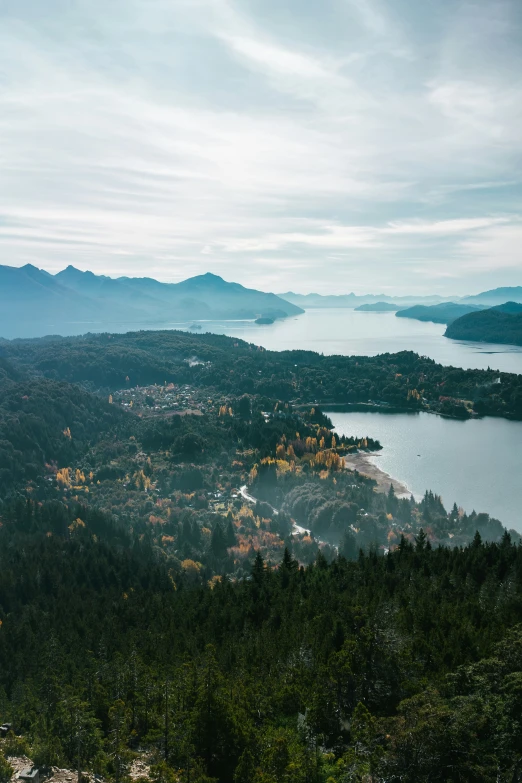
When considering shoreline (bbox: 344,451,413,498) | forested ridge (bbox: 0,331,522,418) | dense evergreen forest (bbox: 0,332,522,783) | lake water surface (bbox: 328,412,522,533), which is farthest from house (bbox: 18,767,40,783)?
forested ridge (bbox: 0,331,522,418)

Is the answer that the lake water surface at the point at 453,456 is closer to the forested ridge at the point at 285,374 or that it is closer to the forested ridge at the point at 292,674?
the forested ridge at the point at 285,374

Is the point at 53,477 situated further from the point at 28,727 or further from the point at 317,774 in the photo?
the point at 317,774

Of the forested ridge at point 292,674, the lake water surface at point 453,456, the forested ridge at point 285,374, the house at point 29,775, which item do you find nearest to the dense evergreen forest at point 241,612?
the forested ridge at point 292,674

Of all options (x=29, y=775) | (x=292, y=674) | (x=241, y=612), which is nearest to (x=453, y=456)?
(x=241, y=612)

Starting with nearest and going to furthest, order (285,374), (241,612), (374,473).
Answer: (241,612) → (374,473) → (285,374)

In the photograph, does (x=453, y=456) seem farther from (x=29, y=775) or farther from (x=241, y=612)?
(x=29, y=775)

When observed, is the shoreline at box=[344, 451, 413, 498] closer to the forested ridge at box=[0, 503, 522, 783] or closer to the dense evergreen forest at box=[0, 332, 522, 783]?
the dense evergreen forest at box=[0, 332, 522, 783]
